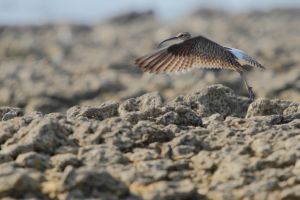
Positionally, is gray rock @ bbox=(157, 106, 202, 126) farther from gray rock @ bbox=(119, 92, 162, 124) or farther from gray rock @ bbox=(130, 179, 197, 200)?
gray rock @ bbox=(130, 179, 197, 200)

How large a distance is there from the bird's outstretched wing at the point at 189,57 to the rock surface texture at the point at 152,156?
96.1 inches

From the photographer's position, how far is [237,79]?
2769 centimetres

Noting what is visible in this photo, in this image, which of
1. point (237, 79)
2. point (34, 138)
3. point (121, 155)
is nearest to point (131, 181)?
point (121, 155)

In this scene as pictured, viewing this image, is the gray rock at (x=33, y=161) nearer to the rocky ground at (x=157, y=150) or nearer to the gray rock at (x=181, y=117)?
the rocky ground at (x=157, y=150)

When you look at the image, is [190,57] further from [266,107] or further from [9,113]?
[9,113]

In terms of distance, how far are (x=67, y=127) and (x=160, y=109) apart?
4.51 feet

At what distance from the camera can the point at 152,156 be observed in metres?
9.57

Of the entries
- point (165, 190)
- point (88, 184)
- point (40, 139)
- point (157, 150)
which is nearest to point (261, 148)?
point (157, 150)

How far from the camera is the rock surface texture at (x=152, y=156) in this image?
883 centimetres

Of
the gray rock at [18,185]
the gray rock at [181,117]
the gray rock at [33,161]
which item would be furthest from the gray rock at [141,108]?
the gray rock at [18,185]

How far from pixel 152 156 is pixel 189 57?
446 cm

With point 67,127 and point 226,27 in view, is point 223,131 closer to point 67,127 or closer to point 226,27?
point 67,127

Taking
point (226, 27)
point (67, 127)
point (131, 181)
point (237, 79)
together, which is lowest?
point (131, 181)

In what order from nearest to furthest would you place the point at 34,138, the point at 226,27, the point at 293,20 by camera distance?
the point at 34,138
the point at 226,27
the point at 293,20
